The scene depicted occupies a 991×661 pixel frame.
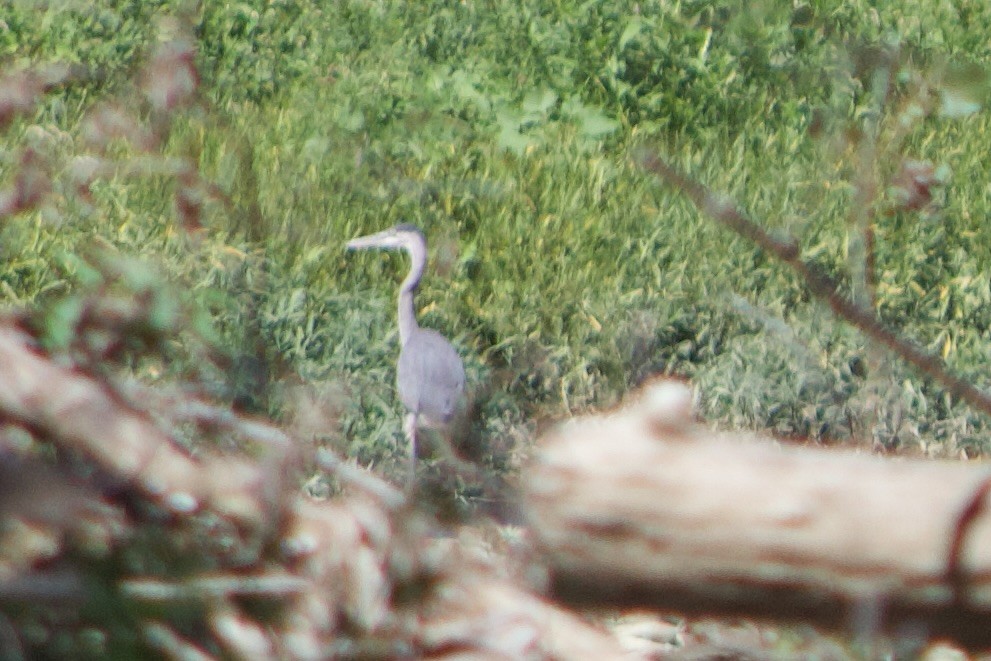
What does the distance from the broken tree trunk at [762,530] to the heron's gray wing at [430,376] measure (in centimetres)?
322

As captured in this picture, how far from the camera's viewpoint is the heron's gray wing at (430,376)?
5.43 meters

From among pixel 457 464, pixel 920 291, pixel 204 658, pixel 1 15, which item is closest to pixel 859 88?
pixel 920 291

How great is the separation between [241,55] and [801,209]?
295 centimetres

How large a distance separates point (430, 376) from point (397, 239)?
77cm

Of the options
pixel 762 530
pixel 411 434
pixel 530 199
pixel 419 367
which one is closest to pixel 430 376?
pixel 419 367

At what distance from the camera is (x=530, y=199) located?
261 inches

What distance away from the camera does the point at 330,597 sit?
2592 mm

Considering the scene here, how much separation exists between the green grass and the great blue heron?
5.9 inches

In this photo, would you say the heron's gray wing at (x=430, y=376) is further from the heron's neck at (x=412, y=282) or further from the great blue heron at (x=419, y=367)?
the heron's neck at (x=412, y=282)

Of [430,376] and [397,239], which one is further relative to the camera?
[397,239]

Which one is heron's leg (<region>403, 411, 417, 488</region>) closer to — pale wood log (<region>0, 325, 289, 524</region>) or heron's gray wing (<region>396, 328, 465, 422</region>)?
heron's gray wing (<region>396, 328, 465, 422</region>)

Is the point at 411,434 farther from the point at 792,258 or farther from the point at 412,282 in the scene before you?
the point at 792,258

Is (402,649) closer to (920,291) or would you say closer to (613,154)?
(920,291)

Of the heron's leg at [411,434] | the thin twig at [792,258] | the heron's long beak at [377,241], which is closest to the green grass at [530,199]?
the heron's leg at [411,434]
